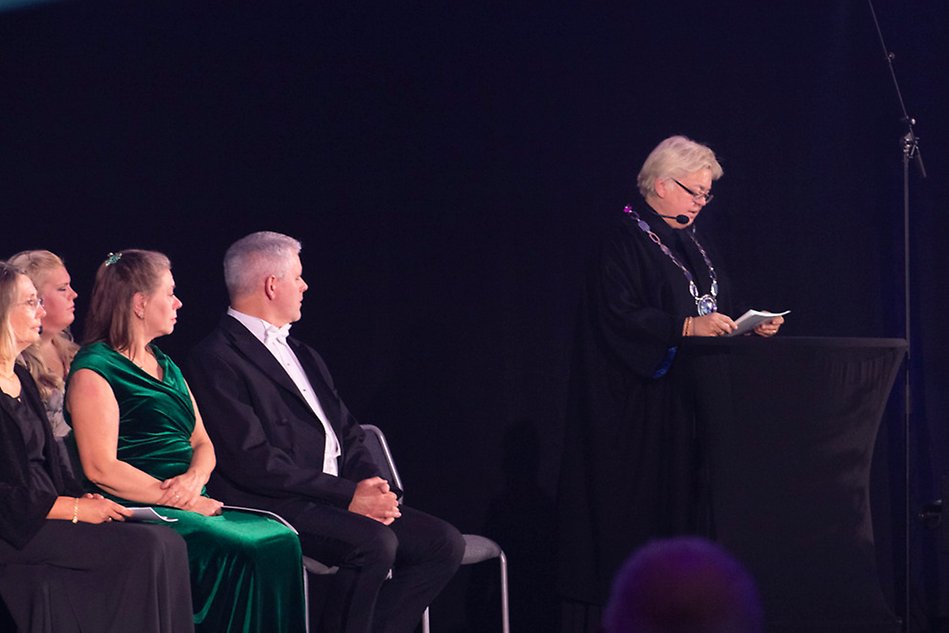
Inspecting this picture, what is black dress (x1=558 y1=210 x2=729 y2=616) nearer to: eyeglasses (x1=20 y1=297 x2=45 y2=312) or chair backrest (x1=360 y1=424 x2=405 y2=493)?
chair backrest (x1=360 y1=424 x2=405 y2=493)

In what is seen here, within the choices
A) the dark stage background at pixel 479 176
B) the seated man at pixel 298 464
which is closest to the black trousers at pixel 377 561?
the seated man at pixel 298 464

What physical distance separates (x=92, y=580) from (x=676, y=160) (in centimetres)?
206

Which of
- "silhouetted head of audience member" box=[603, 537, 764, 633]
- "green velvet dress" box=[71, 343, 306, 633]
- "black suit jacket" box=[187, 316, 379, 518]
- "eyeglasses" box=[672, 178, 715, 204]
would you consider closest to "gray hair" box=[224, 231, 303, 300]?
"black suit jacket" box=[187, 316, 379, 518]

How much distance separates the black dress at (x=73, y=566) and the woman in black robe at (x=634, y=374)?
1.29 metres

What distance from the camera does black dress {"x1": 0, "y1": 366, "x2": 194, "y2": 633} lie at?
9.98ft

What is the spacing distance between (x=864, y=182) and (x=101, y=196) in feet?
8.38

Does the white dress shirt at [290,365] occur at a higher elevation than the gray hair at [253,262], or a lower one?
lower

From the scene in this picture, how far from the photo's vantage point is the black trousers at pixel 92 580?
305cm

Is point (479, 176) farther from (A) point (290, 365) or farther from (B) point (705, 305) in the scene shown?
(A) point (290, 365)

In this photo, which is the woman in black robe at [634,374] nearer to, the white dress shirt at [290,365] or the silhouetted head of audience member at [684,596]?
the white dress shirt at [290,365]

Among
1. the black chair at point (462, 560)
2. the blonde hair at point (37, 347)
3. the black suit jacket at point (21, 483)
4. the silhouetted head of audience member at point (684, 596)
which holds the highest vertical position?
the blonde hair at point (37, 347)

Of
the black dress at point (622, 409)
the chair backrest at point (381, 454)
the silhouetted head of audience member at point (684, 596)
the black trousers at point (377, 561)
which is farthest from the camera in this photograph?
the chair backrest at point (381, 454)

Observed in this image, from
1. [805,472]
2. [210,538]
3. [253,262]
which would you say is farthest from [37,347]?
[805,472]

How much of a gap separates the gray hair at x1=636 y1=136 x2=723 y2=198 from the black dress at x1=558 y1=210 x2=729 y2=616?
12cm
